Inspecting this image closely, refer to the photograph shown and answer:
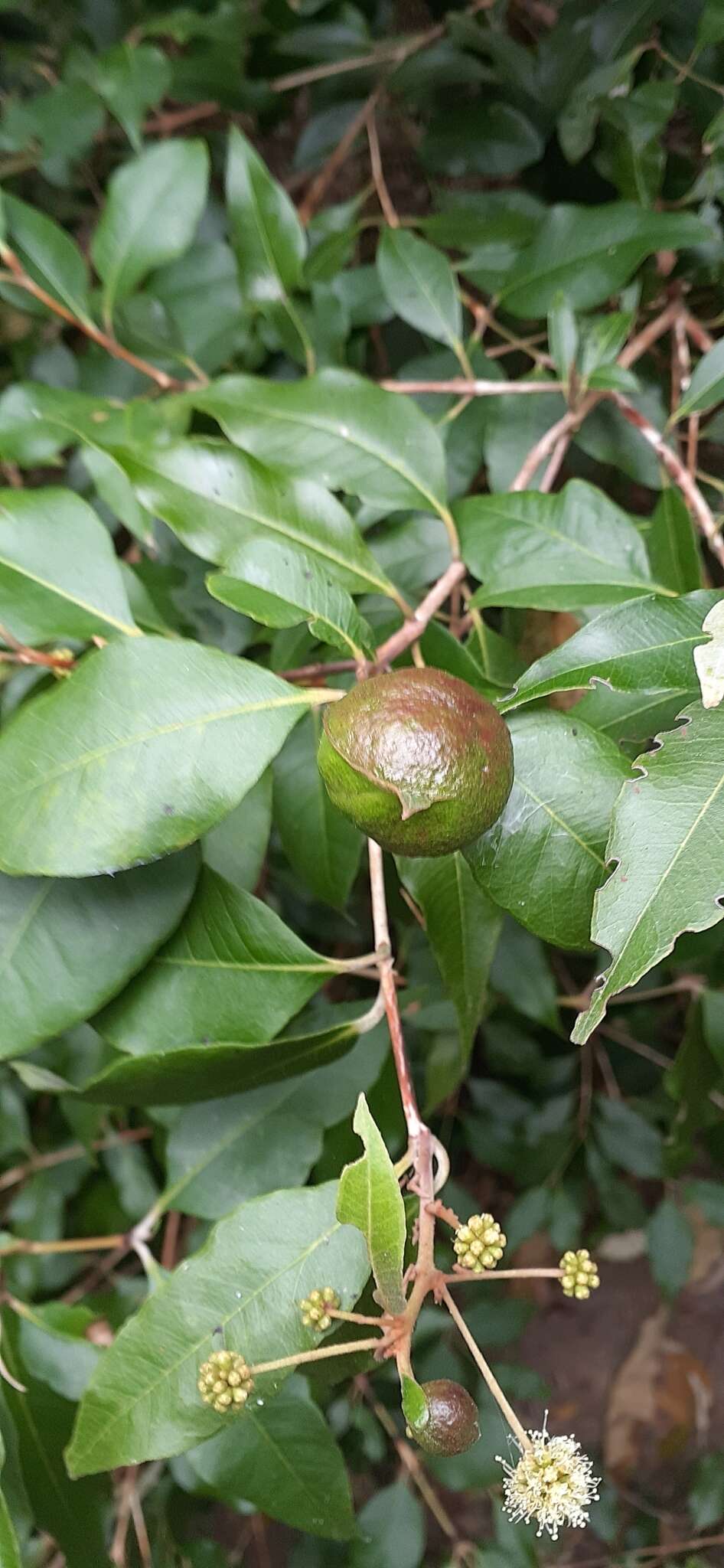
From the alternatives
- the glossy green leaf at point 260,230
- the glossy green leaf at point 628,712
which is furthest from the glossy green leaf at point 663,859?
the glossy green leaf at point 260,230

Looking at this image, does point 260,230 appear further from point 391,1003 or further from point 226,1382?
point 226,1382

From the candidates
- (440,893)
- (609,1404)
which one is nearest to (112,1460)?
(440,893)

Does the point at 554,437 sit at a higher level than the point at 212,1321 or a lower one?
higher

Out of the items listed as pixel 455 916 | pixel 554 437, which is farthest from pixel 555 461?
pixel 455 916

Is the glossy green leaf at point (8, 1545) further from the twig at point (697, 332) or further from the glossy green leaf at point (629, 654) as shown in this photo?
the twig at point (697, 332)

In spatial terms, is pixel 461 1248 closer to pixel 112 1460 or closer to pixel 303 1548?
pixel 112 1460

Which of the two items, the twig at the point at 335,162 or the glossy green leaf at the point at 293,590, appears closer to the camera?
the glossy green leaf at the point at 293,590
